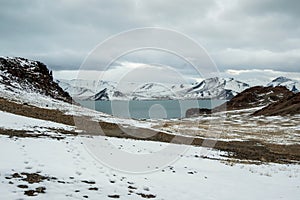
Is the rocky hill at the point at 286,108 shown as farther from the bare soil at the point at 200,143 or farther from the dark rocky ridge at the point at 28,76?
the dark rocky ridge at the point at 28,76

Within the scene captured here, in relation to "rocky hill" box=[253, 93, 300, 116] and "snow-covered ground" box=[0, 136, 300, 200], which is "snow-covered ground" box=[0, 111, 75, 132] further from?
"rocky hill" box=[253, 93, 300, 116]

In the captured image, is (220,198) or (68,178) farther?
(220,198)

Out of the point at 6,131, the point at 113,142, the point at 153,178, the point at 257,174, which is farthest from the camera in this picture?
the point at 113,142

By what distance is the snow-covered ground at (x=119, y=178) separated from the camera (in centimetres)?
1230

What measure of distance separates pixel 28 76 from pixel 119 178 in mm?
110147

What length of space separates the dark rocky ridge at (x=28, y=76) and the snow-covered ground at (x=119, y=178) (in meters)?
82.5

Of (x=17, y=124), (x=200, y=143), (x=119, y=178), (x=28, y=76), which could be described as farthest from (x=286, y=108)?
(x=119, y=178)

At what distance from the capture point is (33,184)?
11805 mm

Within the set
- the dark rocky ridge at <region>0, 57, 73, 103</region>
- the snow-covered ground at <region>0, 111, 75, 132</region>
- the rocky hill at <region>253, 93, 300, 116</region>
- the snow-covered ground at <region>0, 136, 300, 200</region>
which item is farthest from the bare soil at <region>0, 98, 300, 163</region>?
the rocky hill at <region>253, 93, 300, 116</region>

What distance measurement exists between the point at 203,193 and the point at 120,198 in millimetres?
4815

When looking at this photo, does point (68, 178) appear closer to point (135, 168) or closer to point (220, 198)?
point (135, 168)

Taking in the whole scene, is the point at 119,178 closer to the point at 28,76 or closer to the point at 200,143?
the point at 200,143

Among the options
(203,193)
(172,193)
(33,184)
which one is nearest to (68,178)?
(33,184)

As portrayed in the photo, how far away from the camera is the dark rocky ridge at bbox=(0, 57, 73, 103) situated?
100350 mm
